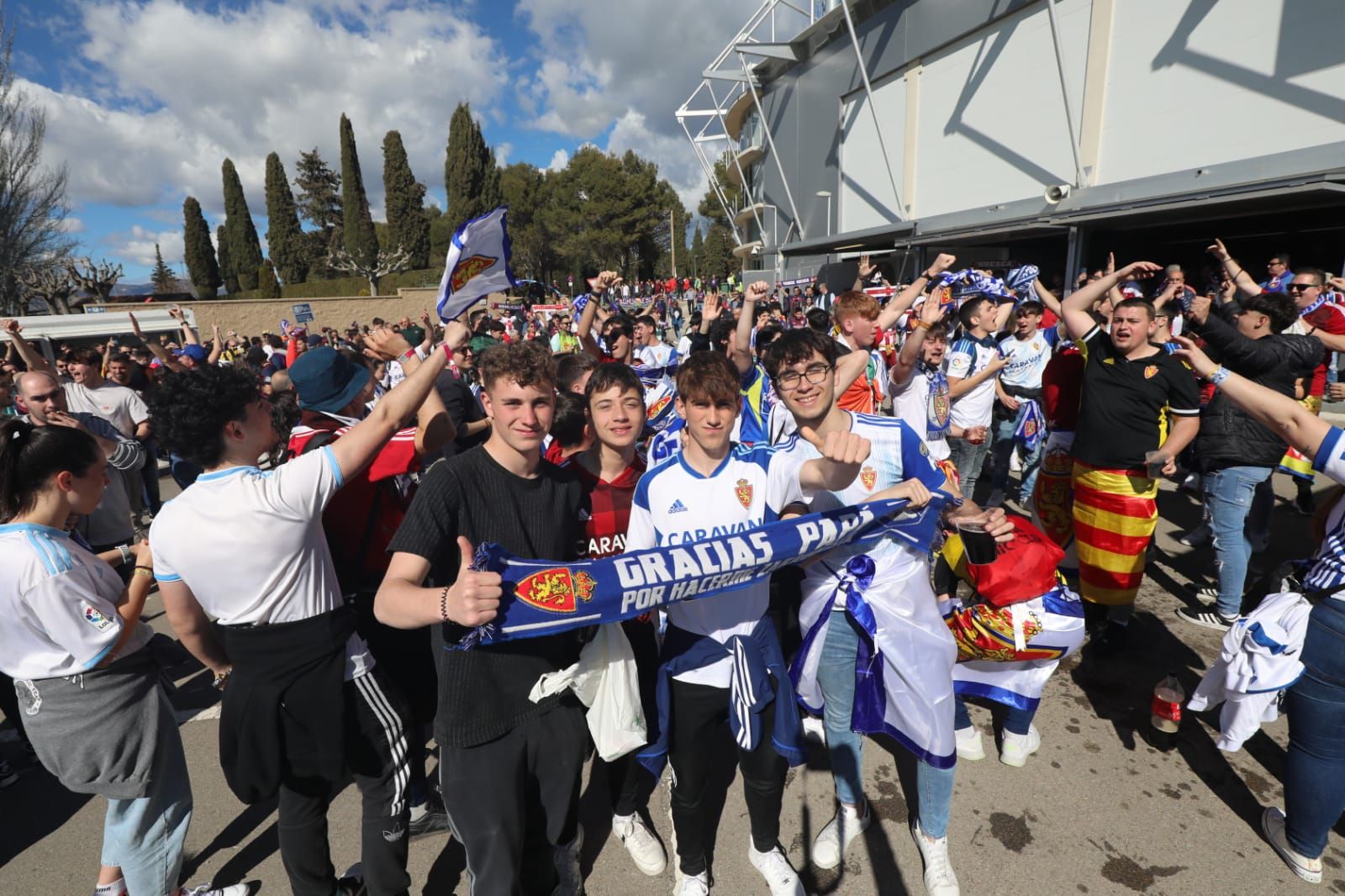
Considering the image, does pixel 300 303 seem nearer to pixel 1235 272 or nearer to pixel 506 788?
pixel 506 788

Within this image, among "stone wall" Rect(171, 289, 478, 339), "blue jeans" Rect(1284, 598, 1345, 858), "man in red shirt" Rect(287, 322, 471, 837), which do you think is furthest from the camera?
"stone wall" Rect(171, 289, 478, 339)

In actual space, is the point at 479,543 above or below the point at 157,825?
above

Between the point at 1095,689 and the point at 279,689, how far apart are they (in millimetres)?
4415

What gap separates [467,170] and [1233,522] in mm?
50147

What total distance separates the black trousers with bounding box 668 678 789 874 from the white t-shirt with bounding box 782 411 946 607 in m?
0.63

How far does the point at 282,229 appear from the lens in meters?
43.0

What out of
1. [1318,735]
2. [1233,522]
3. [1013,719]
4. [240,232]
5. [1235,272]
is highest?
[240,232]

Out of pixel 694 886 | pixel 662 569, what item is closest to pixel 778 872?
pixel 694 886

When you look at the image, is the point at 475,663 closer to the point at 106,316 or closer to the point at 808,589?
the point at 808,589

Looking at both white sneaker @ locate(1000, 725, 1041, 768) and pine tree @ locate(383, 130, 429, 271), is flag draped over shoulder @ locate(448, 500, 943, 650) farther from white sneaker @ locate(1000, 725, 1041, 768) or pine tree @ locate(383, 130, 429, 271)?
pine tree @ locate(383, 130, 429, 271)

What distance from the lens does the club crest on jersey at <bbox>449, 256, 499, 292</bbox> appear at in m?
2.75

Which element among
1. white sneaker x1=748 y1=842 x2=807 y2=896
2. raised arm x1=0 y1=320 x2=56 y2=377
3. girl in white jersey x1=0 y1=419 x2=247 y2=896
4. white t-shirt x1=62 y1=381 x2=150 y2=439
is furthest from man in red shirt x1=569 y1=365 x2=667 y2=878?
white t-shirt x1=62 y1=381 x2=150 y2=439

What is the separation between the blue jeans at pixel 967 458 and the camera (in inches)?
247

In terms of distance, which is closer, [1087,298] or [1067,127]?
[1087,298]
